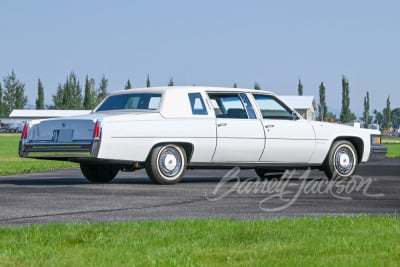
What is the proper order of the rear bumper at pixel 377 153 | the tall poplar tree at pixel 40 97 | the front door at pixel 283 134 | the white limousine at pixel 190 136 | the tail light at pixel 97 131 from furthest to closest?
the tall poplar tree at pixel 40 97 → the rear bumper at pixel 377 153 → the front door at pixel 283 134 → the white limousine at pixel 190 136 → the tail light at pixel 97 131

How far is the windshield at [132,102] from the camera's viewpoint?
1490cm

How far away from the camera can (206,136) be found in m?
14.8

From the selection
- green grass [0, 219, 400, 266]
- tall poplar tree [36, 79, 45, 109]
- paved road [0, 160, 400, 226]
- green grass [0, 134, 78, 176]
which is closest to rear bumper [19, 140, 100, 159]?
paved road [0, 160, 400, 226]

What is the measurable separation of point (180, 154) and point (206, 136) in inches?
22.2

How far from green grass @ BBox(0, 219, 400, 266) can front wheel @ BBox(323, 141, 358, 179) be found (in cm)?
738

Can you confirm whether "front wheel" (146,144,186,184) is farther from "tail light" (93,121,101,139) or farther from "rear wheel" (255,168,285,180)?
"rear wheel" (255,168,285,180)

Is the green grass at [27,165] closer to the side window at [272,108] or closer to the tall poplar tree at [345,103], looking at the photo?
the side window at [272,108]

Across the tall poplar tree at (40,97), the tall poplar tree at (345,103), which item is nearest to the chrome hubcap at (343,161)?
the tall poplar tree at (345,103)

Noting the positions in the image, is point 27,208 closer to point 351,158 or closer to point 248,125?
point 248,125

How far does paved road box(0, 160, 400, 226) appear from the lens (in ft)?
32.1

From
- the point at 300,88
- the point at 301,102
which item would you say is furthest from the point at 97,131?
the point at 300,88

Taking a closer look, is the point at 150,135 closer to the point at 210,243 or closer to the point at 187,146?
the point at 187,146

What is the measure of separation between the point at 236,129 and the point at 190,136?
34.5 inches

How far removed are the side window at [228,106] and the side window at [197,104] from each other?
9.9 inches
